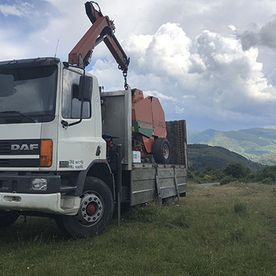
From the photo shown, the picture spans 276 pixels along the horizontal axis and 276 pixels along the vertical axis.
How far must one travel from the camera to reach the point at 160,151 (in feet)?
36.5

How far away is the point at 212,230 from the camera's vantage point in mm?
8320

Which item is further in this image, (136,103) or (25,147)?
(136,103)

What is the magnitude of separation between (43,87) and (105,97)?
7.99 feet

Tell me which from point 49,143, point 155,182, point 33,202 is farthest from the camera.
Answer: point 155,182

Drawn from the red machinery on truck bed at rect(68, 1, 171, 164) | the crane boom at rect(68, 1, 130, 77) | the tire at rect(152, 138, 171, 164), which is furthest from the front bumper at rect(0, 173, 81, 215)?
the tire at rect(152, 138, 171, 164)

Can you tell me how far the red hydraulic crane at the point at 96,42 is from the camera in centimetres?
928

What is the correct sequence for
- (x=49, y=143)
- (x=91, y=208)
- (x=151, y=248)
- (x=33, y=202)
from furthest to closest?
(x=91, y=208)
(x=151, y=248)
(x=49, y=143)
(x=33, y=202)

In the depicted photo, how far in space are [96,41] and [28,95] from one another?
4.01m

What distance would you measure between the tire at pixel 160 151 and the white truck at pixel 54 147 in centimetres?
292

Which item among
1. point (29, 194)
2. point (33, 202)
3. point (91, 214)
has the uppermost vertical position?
point (29, 194)

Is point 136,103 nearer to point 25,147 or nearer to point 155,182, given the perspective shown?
point 155,182

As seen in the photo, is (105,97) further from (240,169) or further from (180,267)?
(240,169)

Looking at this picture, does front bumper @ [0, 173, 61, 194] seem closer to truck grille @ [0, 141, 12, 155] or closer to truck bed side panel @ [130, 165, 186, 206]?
truck grille @ [0, 141, 12, 155]

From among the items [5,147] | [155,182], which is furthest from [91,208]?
[155,182]
